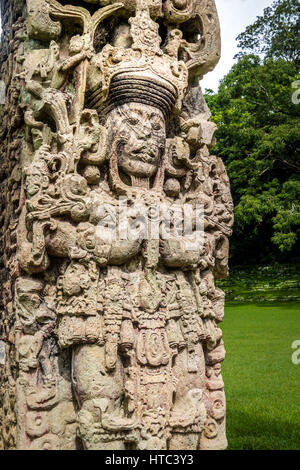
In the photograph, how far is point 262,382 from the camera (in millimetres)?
7090

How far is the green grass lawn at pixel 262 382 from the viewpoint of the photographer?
196 inches

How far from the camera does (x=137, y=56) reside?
336 centimetres

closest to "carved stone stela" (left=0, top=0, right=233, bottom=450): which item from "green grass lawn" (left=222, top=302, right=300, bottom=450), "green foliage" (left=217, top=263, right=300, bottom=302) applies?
"green grass lawn" (left=222, top=302, right=300, bottom=450)

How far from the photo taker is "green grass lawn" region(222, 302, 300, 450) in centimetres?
497

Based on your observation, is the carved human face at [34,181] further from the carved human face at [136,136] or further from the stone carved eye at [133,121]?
the stone carved eye at [133,121]

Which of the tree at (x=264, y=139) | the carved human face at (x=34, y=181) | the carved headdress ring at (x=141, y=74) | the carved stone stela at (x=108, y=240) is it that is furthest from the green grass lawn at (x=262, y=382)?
the tree at (x=264, y=139)

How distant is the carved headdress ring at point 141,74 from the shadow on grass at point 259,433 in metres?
3.19

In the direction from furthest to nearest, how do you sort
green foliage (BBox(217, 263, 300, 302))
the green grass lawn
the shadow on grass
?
green foliage (BBox(217, 263, 300, 302)) → the green grass lawn → the shadow on grass

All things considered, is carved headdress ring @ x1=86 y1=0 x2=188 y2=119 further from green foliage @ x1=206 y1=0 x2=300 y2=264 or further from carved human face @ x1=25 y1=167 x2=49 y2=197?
green foliage @ x1=206 y1=0 x2=300 y2=264

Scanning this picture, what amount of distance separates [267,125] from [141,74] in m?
15.0

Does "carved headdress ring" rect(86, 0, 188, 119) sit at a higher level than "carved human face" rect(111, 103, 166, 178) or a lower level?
higher
